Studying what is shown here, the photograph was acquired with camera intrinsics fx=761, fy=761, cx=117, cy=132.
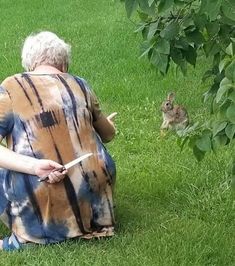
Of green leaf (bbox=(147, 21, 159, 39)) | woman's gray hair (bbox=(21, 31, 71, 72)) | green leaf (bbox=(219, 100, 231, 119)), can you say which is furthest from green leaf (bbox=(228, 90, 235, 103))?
woman's gray hair (bbox=(21, 31, 71, 72))

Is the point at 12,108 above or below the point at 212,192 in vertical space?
above

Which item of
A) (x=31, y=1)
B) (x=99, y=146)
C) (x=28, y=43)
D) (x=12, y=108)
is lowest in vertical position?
(x=31, y=1)

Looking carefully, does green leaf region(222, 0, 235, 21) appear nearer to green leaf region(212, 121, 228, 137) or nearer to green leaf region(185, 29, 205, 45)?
green leaf region(212, 121, 228, 137)

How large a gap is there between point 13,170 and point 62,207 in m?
0.33

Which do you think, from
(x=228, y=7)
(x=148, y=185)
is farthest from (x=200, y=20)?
(x=148, y=185)

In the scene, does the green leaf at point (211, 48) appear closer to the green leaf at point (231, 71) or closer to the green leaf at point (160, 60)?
the green leaf at point (160, 60)

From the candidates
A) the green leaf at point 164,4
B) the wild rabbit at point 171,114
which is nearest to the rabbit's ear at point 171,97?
the wild rabbit at point 171,114

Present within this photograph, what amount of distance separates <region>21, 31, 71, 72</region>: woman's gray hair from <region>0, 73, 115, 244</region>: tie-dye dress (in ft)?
0.35

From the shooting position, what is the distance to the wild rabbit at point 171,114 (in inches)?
252

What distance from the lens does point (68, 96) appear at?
4082mm

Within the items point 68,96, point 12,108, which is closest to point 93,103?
point 68,96

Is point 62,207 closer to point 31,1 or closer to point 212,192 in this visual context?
point 212,192

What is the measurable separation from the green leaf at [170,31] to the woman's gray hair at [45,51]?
112 cm

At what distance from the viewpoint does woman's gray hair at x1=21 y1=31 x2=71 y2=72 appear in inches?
162
